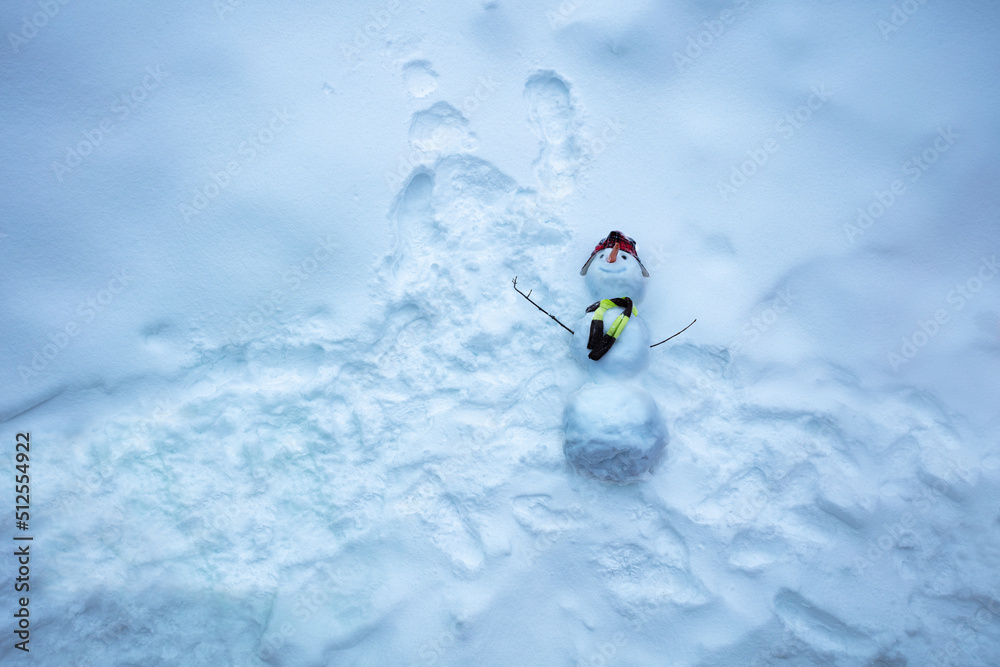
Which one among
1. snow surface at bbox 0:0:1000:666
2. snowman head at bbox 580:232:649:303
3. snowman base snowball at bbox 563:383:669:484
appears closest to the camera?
snowman base snowball at bbox 563:383:669:484

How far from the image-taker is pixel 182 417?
11.7 feet

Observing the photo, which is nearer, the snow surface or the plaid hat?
the plaid hat

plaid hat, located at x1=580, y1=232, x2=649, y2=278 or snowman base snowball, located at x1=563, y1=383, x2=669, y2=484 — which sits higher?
plaid hat, located at x1=580, y1=232, x2=649, y2=278

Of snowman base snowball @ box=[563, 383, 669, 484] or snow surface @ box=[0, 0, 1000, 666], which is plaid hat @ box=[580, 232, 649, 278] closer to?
snow surface @ box=[0, 0, 1000, 666]

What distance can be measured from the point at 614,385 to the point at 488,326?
967mm

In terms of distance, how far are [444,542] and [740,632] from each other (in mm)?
1918

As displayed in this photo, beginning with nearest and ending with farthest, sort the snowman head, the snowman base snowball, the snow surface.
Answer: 1. the snowman base snowball
2. the snowman head
3. the snow surface

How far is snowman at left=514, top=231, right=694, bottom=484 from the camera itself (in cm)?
299

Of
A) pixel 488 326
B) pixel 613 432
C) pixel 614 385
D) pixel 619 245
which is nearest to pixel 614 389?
pixel 614 385

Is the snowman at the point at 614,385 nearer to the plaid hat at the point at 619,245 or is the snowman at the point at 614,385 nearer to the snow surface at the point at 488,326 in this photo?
the plaid hat at the point at 619,245

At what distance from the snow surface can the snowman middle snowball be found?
410 millimetres

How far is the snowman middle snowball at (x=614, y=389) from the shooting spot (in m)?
2.99

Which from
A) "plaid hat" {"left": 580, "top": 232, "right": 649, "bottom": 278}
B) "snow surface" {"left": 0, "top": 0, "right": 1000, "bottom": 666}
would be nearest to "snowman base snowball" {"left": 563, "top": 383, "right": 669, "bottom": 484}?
"snow surface" {"left": 0, "top": 0, "right": 1000, "bottom": 666}

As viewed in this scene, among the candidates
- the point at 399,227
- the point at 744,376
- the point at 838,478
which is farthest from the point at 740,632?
the point at 399,227
